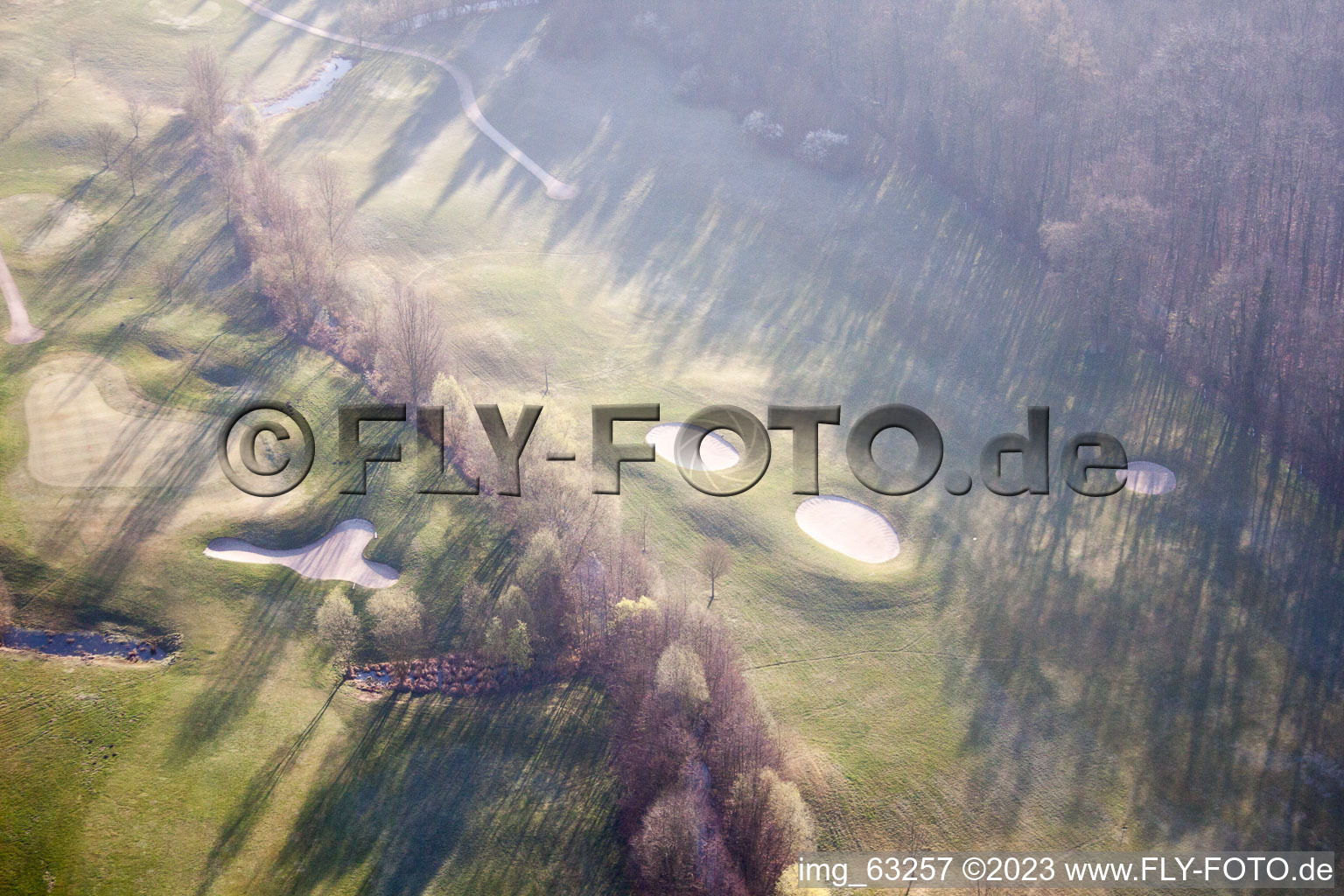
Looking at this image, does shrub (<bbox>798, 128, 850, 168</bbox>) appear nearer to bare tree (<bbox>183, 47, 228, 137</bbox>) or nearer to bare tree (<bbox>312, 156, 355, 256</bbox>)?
bare tree (<bbox>312, 156, 355, 256</bbox>)

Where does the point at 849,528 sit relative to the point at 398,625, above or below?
below

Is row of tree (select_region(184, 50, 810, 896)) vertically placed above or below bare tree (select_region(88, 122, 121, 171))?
below

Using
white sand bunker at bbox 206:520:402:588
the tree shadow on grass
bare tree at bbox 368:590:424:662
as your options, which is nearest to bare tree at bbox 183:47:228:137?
white sand bunker at bbox 206:520:402:588

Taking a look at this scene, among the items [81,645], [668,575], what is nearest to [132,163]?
[81,645]

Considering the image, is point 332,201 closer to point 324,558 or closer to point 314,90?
point 314,90

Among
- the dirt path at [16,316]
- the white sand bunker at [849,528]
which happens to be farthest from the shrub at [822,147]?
the dirt path at [16,316]

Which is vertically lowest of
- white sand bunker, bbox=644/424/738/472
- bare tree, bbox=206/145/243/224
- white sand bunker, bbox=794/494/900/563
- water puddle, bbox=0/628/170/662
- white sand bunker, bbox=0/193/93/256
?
white sand bunker, bbox=794/494/900/563

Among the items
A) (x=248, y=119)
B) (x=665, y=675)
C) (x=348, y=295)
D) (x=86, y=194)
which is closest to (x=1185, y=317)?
(x=665, y=675)
